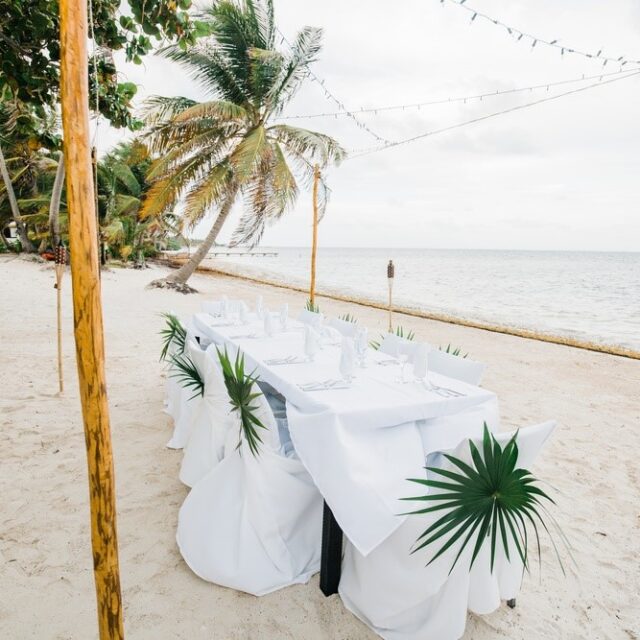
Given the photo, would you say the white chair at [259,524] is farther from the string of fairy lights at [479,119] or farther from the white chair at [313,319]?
the string of fairy lights at [479,119]

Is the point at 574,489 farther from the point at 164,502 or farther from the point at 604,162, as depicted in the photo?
the point at 604,162

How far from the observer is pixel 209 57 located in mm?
10969

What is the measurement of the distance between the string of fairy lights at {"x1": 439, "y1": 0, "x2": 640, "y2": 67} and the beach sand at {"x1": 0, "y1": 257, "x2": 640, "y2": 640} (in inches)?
144

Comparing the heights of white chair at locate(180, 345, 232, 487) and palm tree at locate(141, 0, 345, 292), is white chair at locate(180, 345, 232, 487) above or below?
below

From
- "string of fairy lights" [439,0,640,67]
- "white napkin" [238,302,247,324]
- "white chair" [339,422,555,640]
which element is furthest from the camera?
"white napkin" [238,302,247,324]

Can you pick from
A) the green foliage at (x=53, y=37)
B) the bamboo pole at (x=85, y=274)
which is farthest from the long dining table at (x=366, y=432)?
the green foliage at (x=53, y=37)

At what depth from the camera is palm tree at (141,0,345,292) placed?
10.4 metres

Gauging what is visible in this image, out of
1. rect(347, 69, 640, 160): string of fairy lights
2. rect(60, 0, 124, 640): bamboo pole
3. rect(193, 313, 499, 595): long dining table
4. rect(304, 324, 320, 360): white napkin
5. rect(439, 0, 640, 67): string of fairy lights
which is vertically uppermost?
rect(439, 0, 640, 67): string of fairy lights

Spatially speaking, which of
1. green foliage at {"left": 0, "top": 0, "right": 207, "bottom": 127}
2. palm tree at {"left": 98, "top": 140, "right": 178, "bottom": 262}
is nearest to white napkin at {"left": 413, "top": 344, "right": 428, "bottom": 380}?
green foliage at {"left": 0, "top": 0, "right": 207, "bottom": 127}

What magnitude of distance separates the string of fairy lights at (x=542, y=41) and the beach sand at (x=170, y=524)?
12.0ft

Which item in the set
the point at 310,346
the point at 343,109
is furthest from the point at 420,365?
the point at 343,109

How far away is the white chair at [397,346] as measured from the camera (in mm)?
3619

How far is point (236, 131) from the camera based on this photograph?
37.2 ft

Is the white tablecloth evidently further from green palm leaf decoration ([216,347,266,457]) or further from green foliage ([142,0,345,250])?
green foliage ([142,0,345,250])
